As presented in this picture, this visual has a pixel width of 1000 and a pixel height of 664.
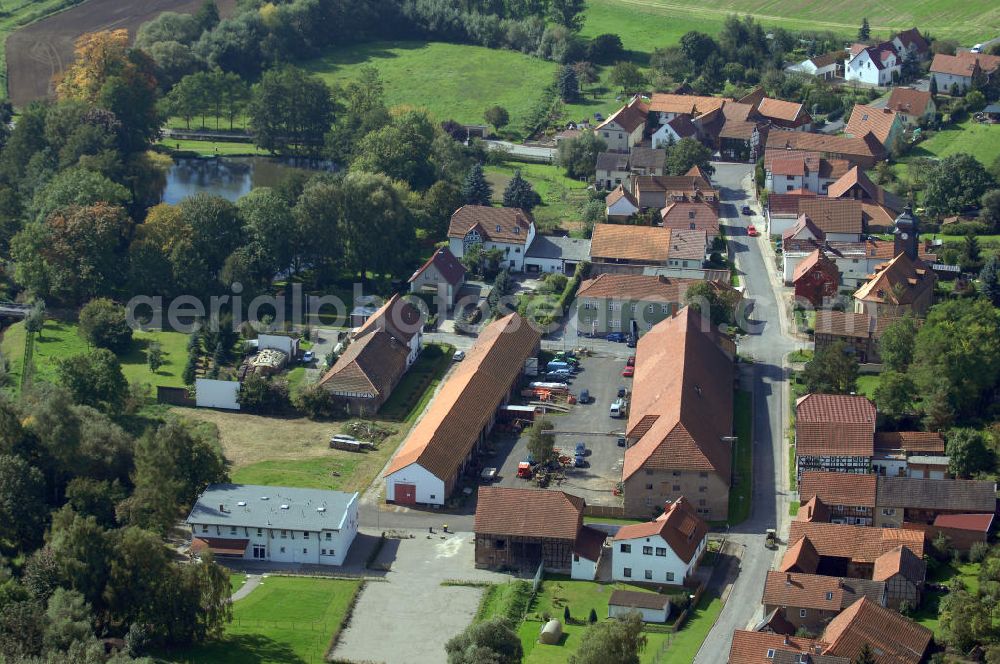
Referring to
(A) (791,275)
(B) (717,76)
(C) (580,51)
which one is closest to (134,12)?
(C) (580,51)

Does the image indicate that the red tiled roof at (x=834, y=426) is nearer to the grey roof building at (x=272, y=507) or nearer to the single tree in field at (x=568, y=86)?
the grey roof building at (x=272, y=507)

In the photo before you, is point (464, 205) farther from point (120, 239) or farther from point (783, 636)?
point (783, 636)

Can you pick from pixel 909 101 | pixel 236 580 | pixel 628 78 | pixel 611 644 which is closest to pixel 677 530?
pixel 611 644

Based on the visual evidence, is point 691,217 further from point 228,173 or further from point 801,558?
point 801,558

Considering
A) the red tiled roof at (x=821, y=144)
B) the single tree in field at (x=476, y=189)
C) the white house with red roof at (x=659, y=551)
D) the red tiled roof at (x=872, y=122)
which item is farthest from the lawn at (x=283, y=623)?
the red tiled roof at (x=872, y=122)

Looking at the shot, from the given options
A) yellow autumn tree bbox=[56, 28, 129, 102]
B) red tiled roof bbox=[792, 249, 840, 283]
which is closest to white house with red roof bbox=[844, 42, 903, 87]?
red tiled roof bbox=[792, 249, 840, 283]

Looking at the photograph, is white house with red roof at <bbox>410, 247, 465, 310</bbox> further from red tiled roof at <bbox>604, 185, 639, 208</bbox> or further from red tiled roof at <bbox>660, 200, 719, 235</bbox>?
red tiled roof at <bbox>660, 200, 719, 235</bbox>
